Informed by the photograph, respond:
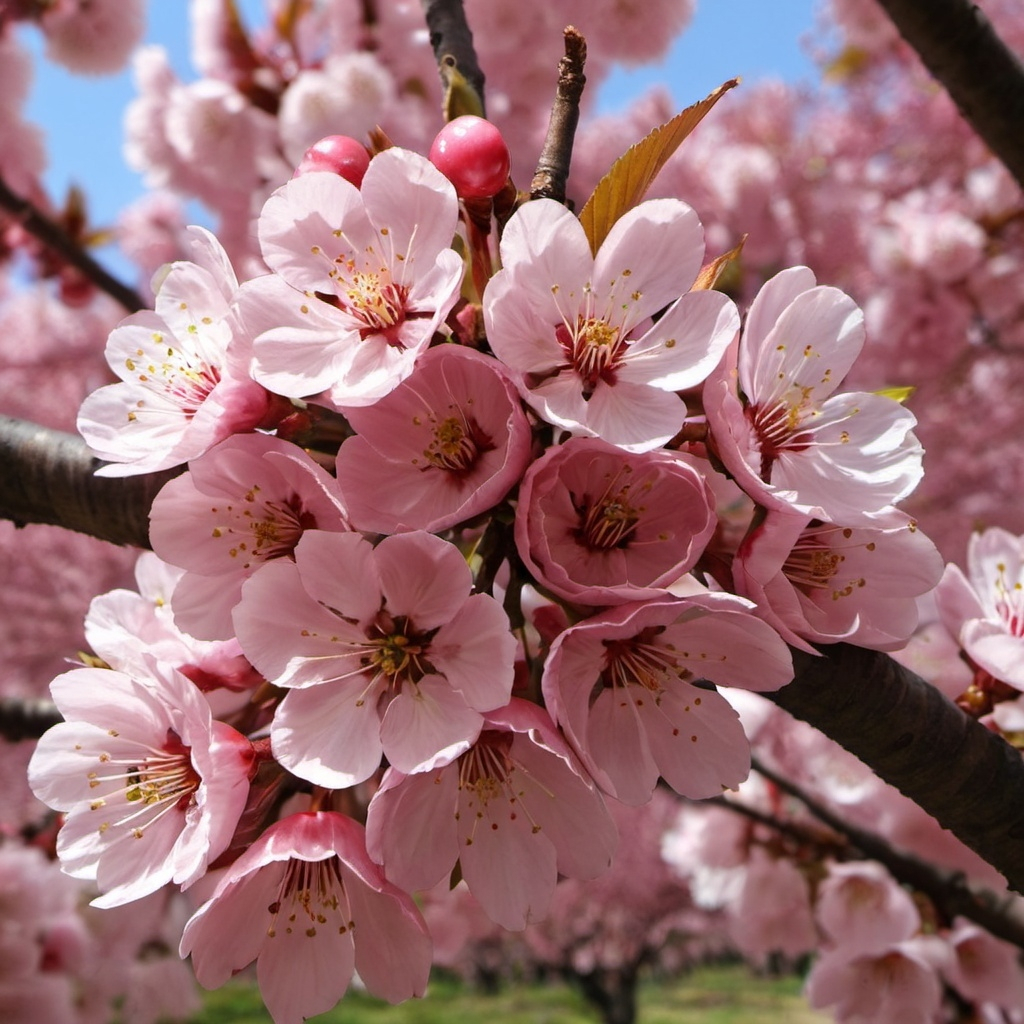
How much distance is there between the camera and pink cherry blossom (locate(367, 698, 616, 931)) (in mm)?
688

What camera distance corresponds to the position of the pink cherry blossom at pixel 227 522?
72 cm

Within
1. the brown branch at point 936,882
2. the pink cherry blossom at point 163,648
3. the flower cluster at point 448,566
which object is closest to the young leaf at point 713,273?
the flower cluster at point 448,566

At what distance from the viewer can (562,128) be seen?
880mm

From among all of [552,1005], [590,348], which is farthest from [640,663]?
[552,1005]

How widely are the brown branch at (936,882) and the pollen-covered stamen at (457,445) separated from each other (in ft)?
4.51

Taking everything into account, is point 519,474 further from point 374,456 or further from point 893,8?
point 893,8

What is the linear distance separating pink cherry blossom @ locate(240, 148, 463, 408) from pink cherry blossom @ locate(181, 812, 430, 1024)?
37cm

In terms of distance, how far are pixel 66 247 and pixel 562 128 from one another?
243cm

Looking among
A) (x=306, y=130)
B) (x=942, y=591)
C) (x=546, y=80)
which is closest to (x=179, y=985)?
(x=306, y=130)

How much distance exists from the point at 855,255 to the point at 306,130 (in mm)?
3034

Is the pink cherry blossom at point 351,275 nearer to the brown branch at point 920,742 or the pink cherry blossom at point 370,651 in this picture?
the pink cherry blossom at point 370,651

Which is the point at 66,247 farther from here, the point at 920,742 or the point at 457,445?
the point at 920,742

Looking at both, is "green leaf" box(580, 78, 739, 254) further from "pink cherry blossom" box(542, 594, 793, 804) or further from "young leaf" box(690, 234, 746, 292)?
"pink cherry blossom" box(542, 594, 793, 804)

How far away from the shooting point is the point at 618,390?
721mm
